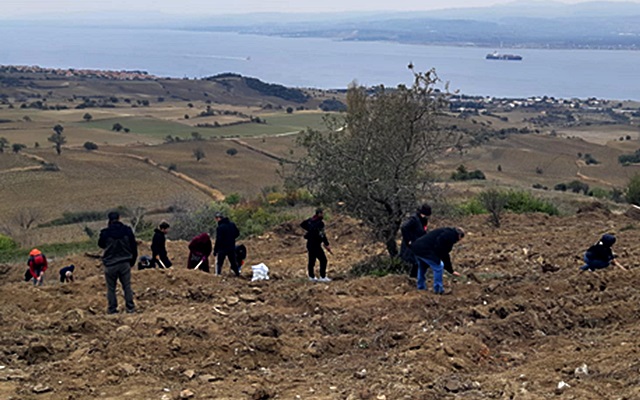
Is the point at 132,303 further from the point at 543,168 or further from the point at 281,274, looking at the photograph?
the point at 543,168

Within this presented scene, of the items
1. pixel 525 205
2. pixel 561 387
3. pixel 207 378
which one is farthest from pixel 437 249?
pixel 525 205

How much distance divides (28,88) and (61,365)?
113108 millimetres

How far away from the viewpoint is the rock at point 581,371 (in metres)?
7.37

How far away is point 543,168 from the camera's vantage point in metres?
54.9

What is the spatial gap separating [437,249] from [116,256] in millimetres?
4775

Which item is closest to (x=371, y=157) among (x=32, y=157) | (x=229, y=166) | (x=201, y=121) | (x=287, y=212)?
(x=287, y=212)

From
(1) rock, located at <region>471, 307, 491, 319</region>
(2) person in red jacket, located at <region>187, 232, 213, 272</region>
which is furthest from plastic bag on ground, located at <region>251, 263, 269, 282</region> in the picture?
(1) rock, located at <region>471, 307, 491, 319</region>

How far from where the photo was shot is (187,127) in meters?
75.6

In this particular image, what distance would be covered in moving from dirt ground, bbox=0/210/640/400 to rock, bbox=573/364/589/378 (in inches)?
1.4

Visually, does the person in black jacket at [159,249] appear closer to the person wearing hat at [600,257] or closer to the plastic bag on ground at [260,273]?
the plastic bag on ground at [260,273]

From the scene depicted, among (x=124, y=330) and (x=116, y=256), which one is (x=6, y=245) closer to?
(x=116, y=256)

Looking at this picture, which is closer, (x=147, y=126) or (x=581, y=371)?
(x=581, y=371)

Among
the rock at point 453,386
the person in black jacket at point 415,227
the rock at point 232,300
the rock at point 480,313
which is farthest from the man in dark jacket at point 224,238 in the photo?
the rock at point 453,386

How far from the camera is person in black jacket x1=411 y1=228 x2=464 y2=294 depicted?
35.7 ft
